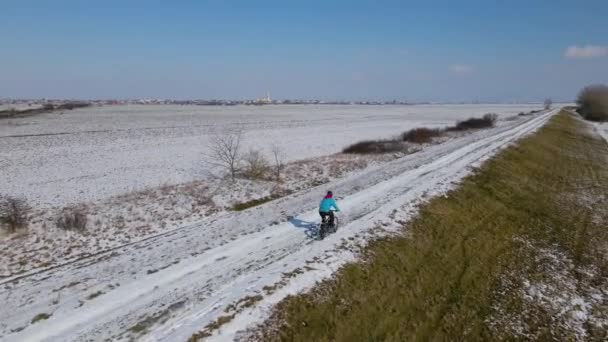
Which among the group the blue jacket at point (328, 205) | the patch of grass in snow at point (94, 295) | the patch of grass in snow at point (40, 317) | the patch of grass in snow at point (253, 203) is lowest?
the patch of grass in snow at point (253, 203)

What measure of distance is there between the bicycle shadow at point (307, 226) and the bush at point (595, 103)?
394 ft

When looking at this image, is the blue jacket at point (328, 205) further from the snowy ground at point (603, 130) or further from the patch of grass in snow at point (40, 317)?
the snowy ground at point (603, 130)

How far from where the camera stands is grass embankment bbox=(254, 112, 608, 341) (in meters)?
9.55

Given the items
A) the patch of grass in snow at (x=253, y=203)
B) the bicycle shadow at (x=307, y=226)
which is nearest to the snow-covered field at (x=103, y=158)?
the patch of grass in snow at (x=253, y=203)

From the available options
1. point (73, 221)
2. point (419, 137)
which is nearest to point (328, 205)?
point (73, 221)

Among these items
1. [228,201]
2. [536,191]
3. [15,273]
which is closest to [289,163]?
[228,201]

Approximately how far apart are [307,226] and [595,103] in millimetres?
125761

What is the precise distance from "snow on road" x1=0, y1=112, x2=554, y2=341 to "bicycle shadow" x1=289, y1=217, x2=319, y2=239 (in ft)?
0.15

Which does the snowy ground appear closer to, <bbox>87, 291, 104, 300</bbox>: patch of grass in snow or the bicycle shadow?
the bicycle shadow

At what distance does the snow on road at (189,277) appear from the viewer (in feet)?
28.9

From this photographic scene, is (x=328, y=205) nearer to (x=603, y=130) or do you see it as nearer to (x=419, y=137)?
(x=419, y=137)

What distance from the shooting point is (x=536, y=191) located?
81.4 ft

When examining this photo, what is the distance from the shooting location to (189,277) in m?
11.2

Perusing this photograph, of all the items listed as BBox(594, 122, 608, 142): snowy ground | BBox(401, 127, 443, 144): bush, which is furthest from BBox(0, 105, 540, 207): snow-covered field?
BBox(594, 122, 608, 142): snowy ground
